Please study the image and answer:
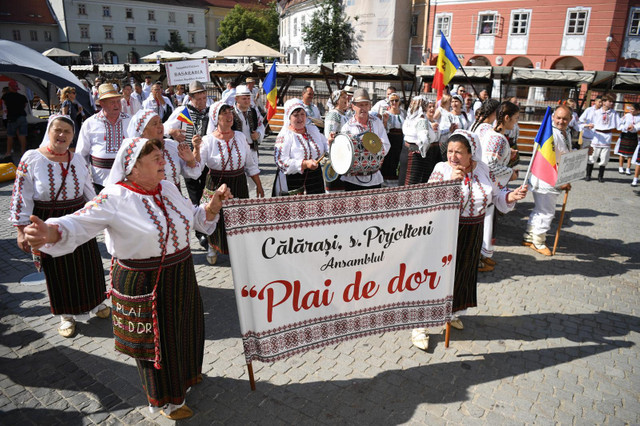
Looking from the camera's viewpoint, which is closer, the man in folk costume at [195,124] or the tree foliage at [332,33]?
the man in folk costume at [195,124]

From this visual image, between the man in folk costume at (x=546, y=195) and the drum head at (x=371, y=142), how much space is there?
2.81 meters

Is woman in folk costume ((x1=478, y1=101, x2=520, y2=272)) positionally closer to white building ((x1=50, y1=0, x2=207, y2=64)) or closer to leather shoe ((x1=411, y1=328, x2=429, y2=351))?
leather shoe ((x1=411, y1=328, x2=429, y2=351))

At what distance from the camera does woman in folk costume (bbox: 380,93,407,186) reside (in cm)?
952

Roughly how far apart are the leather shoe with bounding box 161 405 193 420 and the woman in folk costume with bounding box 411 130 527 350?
217 centimetres

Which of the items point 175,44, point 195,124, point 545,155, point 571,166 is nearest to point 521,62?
point 571,166

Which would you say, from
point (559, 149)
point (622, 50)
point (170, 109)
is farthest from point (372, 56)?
point (559, 149)

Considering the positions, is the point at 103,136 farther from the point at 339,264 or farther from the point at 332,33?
the point at 332,33

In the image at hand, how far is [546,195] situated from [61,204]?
657cm

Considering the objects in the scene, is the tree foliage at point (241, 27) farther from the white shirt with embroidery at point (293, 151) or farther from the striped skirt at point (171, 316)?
the striped skirt at point (171, 316)

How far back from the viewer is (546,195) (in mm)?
6855

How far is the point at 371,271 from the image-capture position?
3.62 meters

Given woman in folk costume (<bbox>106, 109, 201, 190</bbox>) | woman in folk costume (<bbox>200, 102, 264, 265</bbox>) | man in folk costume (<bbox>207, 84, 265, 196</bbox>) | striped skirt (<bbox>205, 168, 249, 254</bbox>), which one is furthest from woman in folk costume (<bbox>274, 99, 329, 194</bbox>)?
man in folk costume (<bbox>207, 84, 265, 196</bbox>)

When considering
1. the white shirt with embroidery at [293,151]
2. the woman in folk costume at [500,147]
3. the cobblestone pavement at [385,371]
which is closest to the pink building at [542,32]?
the woman in folk costume at [500,147]

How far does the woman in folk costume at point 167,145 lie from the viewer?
14.3ft
